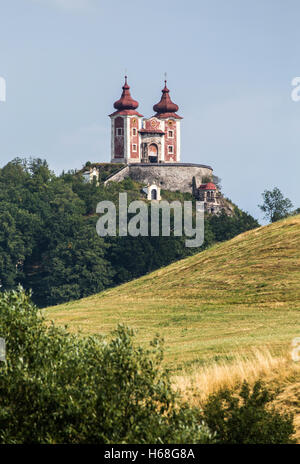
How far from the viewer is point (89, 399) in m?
20.1

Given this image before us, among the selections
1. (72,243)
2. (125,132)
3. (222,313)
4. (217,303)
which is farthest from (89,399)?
(125,132)

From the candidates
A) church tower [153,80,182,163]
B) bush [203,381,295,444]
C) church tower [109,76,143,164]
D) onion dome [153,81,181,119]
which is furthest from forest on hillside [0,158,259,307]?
bush [203,381,295,444]

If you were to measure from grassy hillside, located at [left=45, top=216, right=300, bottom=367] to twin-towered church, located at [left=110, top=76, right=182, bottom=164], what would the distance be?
85789mm

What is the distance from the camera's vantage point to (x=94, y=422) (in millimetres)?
19984

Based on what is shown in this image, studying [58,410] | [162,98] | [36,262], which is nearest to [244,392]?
[58,410]

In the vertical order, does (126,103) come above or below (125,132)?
above

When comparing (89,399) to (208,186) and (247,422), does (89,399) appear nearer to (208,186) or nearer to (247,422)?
(247,422)

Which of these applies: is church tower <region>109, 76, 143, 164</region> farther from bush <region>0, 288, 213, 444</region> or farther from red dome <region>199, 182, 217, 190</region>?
bush <region>0, 288, 213, 444</region>

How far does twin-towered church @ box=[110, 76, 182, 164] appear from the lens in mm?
146250

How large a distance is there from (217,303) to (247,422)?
26.0m

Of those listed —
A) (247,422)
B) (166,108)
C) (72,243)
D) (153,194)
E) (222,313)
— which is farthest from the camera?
(166,108)

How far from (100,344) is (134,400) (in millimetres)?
1763

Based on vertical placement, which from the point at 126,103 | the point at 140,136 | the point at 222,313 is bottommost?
the point at 222,313

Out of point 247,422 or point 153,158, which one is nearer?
point 247,422
